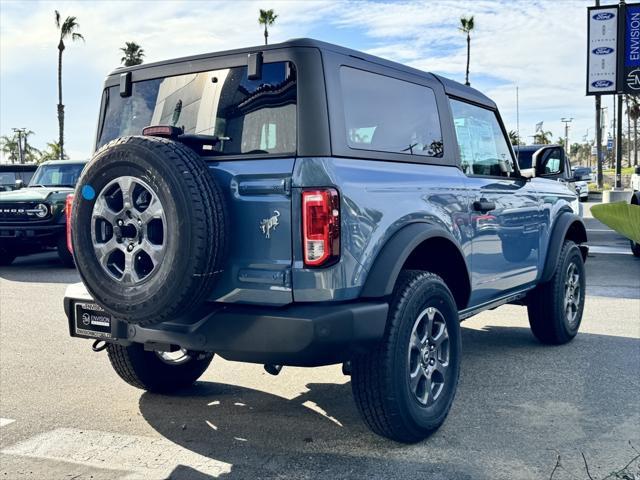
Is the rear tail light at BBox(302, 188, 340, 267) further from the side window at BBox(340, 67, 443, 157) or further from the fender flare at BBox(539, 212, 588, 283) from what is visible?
the fender flare at BBox(539, 212, 588, 283)

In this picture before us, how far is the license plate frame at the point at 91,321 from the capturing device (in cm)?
357

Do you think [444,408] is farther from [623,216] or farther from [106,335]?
[623,216]

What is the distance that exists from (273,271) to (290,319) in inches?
9.7

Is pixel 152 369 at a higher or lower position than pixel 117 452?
higher

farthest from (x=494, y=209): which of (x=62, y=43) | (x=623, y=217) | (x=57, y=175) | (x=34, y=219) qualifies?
(x=62, y=43)

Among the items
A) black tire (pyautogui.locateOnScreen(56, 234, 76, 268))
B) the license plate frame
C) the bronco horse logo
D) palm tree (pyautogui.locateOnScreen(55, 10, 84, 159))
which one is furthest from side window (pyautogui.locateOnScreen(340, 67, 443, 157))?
palm tree (pyautogui.locateOnScreen(55, 10, 84, 159))

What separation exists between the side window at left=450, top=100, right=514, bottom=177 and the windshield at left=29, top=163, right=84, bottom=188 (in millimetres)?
8295

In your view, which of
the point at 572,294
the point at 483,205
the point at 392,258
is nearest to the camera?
the point at 392,258

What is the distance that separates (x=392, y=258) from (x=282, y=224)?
1.92 feet

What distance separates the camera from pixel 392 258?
3.36 m

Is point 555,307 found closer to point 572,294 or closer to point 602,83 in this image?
point 572,294

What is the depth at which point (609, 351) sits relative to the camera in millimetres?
5504

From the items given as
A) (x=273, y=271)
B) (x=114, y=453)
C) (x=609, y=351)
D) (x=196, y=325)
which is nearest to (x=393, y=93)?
(x=273, y=271)

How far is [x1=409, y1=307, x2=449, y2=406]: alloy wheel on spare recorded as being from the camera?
3.64m
